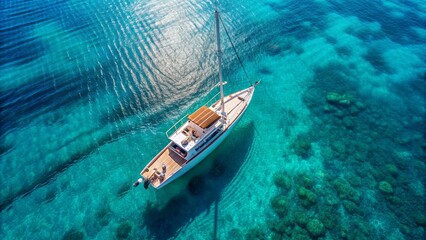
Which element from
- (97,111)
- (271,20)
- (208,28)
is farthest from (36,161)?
(271,20)

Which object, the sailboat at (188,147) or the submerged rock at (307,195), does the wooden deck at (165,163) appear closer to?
the sailboat at (188,147)

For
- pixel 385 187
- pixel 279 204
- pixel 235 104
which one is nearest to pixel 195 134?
pixel 235 104

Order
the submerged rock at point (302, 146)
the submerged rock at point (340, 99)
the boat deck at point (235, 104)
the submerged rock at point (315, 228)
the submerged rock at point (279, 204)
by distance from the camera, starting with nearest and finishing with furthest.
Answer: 1. the submerged rock at point (315, 228)
2. the submerged rock at point (279, 204)
3. the submerged rock at point (302, 146)
4. the boat deck at point (235, 104)
5. the submerged rock at point (340, 99)

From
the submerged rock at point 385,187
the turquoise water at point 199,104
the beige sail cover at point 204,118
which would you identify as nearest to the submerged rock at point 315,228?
the turquoise water at point 199,104

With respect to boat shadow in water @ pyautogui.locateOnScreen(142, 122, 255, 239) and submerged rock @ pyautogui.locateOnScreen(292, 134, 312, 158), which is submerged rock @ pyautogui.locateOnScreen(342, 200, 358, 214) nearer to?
submerged rock @ pyautogui.locateOnScreen(292, 134, 312, 158)

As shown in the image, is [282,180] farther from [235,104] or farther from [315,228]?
[235,104]

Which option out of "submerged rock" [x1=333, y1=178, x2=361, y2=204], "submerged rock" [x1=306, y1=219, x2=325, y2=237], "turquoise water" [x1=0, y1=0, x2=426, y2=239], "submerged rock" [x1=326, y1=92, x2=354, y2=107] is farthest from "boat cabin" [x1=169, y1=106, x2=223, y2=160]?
"submerged rock" [x1=326, y1=92, x2=354, y2=107]

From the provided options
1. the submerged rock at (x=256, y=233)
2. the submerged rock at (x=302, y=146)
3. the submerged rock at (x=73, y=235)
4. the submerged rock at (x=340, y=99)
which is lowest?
the submerged rock at (x=256, y=233)
